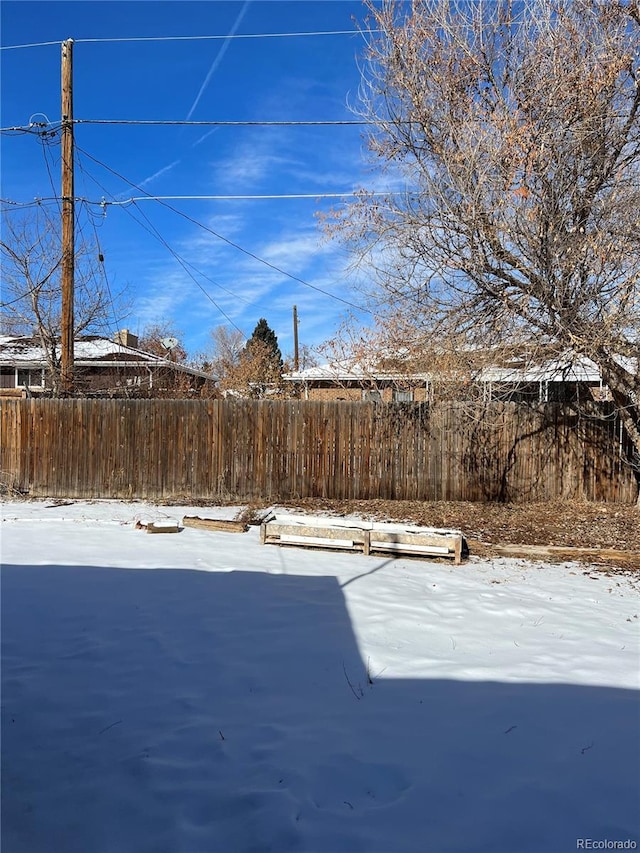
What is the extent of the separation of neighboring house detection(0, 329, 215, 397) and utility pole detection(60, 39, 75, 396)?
506cm

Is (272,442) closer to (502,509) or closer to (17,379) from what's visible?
(502,509)

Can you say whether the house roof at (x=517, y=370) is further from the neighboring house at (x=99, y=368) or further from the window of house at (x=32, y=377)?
the window of house at (x=32, y=377)

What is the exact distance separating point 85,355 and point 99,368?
0.68m

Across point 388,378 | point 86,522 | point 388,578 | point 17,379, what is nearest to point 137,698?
point 388,578

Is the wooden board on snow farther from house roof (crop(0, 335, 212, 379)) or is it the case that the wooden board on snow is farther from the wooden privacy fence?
house roof (crop(0, 335, 212, 379))

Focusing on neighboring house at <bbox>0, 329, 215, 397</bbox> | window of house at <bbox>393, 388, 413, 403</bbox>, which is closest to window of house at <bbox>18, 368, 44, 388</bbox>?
neighboring house at <bbox>0, 329, 215, 397</bbox>

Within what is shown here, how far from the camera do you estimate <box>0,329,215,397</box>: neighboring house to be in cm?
1773

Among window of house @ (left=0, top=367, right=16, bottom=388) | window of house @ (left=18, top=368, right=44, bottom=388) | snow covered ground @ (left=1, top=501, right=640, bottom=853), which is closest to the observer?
snow covered ground @ (left=1, top=501, right=640, bottom=853)

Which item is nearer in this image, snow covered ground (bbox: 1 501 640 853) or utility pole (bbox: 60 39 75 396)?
snow covered ground (bbox: 1 501 640 853)

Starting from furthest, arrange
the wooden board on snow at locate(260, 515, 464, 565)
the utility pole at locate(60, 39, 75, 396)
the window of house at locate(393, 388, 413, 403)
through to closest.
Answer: the utility pole at locate(60, 39, 75, 396)
the window of house at locate(393, 388, 413, 403)
the wooden board on snow at locate(260, 515, 464, 565)

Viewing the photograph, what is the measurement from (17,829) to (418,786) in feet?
5.49

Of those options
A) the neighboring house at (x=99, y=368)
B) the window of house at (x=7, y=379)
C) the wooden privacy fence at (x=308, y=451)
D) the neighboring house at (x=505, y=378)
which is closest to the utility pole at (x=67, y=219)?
the wooden privacy fence at (x=308, y=451)

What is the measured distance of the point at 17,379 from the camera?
2011 centimetres

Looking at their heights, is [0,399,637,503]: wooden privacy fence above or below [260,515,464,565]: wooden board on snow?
above
